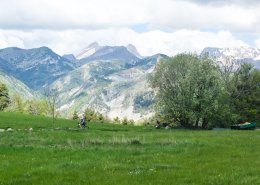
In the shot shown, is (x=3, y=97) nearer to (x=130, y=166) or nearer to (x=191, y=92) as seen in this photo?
(x=191, y=92)

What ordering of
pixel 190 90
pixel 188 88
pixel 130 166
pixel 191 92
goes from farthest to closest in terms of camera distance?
pixel 190 90 → pixel 188 88 → pixel 191 92 → pixel 130 166

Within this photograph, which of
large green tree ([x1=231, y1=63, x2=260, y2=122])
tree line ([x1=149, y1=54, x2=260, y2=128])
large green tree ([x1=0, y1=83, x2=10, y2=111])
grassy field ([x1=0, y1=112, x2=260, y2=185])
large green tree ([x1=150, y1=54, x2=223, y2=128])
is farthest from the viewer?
large green tree ([x1=0, y1=83, x2=10, y2=111])

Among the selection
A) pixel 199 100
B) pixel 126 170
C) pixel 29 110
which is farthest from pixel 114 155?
pixel 29 110

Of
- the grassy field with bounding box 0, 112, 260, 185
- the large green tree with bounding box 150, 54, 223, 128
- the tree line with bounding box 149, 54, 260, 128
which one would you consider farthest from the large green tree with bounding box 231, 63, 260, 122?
the grassy field with bounding box 0, 112, 260, 185

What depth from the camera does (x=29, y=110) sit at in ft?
629

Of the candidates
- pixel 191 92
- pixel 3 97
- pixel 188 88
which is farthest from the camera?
pixel 3 97

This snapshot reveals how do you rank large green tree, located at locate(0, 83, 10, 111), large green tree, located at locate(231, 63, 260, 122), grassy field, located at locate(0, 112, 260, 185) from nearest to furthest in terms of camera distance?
1. grassy field, located at locate(0, 112, 260, 185)
2. large green tree, located at locate(231, 63, 260, 122)
3. large green tree, located at locate(0, 83, 10, 111)

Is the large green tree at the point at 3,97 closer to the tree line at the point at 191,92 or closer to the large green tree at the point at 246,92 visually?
the tree line at the point at 191,92

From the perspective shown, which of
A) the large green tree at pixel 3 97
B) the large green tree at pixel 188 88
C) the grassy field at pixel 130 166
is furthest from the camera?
the large green tree at pixel 3 97

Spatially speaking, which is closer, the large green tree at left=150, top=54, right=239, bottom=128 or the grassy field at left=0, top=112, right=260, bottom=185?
the grassy field at left=0, top=112, right=260, bottom=185

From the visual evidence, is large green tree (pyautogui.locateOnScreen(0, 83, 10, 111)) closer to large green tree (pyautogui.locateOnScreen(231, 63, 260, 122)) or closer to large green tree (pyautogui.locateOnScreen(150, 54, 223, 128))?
large green tree (pyautogui.locateOnScreen(150, 54, 223, 128))

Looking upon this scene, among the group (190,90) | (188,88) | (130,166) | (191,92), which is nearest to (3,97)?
(188,88)

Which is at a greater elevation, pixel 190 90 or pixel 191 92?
pixel 190 90

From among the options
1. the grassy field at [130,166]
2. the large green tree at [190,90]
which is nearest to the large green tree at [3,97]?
the large green tree at [190,90]
